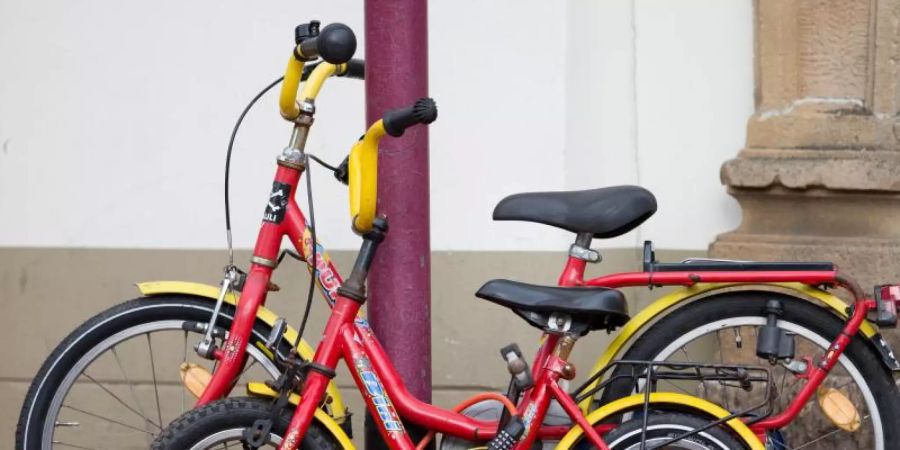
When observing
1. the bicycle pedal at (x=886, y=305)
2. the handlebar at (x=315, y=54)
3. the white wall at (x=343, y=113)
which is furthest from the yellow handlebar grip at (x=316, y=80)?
the bicycle pedal at (x=886, y=305)

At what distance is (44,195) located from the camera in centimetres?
479

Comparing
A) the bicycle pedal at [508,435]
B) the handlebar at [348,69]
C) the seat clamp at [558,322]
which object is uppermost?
the handlebar at [348,69]

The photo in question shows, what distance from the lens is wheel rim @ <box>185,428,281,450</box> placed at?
2986 mm

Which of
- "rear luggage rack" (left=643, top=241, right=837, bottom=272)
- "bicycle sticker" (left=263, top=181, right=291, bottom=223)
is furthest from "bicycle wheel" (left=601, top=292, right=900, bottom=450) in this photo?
"bicycle sticker" (left=263, top=181, right=291, bottom=223)

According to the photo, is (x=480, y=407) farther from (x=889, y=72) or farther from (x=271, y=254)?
(x=889, y=72)

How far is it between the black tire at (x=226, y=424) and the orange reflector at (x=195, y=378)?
34 cm

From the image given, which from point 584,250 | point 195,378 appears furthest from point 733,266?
point 195,378

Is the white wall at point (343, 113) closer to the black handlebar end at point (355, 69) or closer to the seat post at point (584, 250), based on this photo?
the black handlebar end at point (355, 69)

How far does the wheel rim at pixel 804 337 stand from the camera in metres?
3.27

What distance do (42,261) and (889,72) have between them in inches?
122

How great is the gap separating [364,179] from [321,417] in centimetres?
58

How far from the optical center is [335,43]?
293cm

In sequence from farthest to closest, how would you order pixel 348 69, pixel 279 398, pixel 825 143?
pixel 825 143 < pixel 348 69 < pixel 279 398

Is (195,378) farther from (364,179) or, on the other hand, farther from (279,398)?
(364,179)
